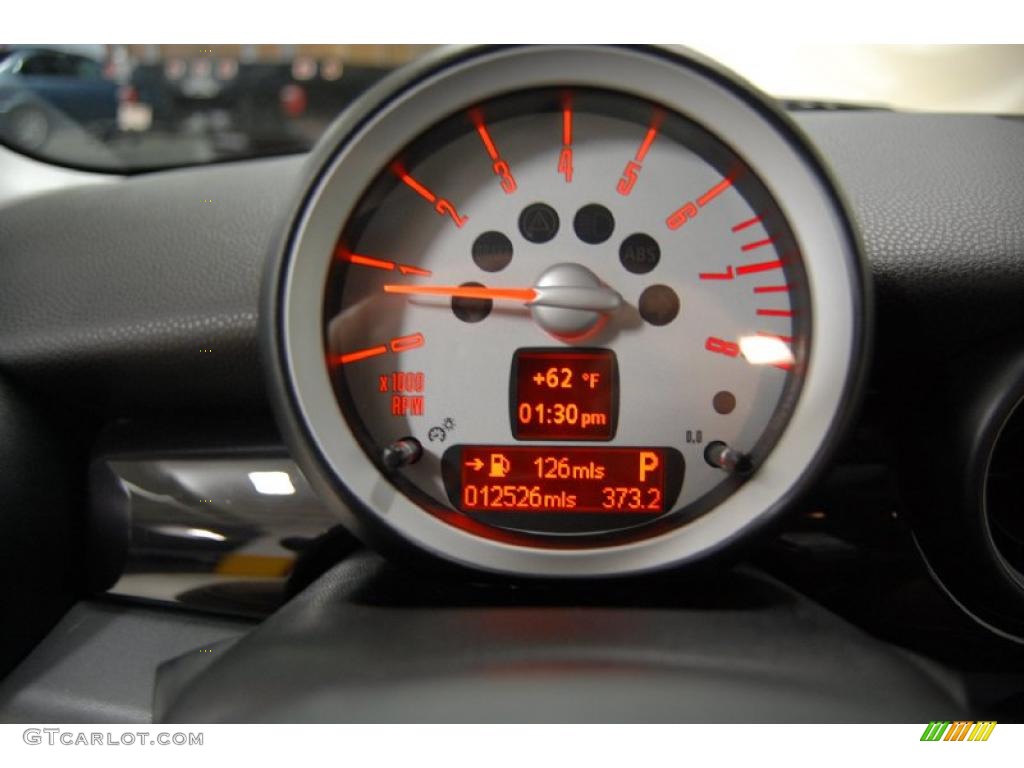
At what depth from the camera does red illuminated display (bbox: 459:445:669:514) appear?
1191 mm

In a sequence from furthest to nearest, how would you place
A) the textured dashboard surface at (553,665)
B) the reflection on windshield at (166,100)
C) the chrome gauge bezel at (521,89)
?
1. the reflection on windshield at (166,100)
2. the chrome gauge bezel at (521,89)
3. the textured dashboard surface at (553,665)

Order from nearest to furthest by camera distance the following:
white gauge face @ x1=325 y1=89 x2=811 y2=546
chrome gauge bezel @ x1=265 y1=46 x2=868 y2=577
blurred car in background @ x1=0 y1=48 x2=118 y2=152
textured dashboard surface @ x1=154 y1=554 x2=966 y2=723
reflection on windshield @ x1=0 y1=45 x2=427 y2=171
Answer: textured dashboard surface @ x1=154 y1=554 x2=966 y2=723
chrome gauge bezel @ x1=265 y1=46 x2=868 y2=577
white gauge face @ x1=325 y1=89 x2=811 y2=546
reflection on windshield @ x1=0 y1=45 x2=427 y2=171
blurred car in background @ x1=0 y1=48 x2=118 y2=152

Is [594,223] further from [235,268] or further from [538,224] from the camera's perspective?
[235,268]

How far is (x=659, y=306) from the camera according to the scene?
1.20 m

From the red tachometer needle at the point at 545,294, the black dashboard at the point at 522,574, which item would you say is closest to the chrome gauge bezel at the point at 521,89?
the black dashboard at the point at 522,574

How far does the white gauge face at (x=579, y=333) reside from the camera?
1.19 m

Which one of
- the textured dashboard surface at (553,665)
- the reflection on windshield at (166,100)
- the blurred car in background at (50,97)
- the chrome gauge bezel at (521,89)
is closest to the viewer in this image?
the textured dashboard surface at (553,665)

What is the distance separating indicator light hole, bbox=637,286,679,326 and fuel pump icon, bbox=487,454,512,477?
26 centimetres

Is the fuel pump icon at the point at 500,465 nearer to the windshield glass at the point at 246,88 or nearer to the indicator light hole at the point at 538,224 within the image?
the indicator light hole at the point at 538,224

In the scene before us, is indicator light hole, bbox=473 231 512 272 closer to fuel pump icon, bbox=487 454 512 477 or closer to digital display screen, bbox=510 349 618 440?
digital display screen, bbox=510 349 618 440

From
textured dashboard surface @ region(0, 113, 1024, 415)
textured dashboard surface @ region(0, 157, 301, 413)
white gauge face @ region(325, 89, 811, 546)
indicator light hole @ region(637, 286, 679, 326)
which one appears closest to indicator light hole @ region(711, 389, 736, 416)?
→ white gauge face @ region(325, 89, 811, 546)

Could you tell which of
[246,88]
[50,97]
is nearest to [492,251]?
[246,88]

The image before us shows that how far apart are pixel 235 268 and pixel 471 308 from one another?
361 mm

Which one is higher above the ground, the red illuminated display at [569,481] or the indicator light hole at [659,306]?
the indicator light hole at [659,306]
